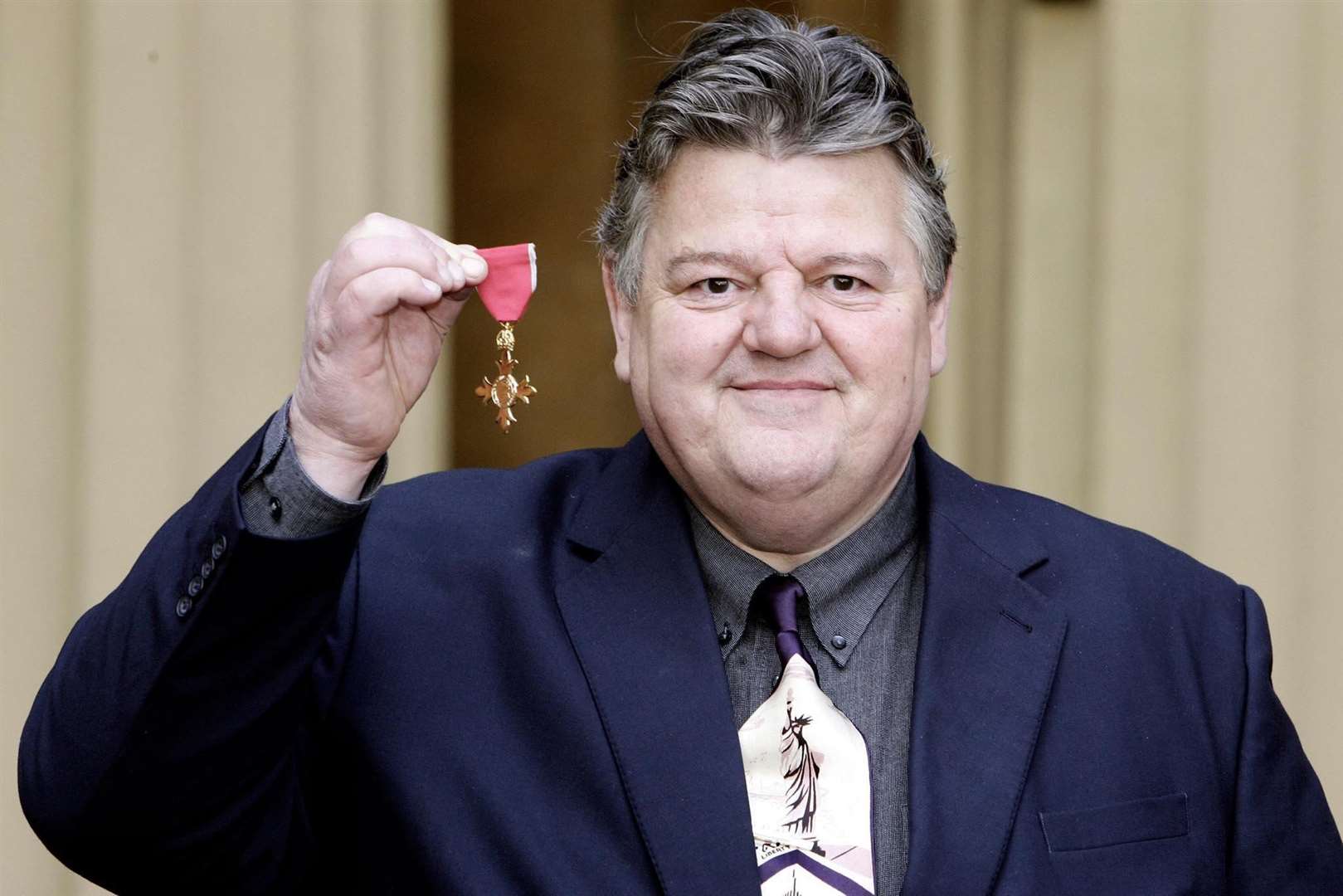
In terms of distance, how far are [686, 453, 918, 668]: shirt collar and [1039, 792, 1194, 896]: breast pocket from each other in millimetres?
347

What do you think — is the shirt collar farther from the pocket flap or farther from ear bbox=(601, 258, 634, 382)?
the pocket flap

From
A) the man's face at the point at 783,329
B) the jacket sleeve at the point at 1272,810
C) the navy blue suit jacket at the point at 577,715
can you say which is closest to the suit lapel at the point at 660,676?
the navy blue suit jacket at the point at 577,715

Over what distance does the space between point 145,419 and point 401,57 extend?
32.2 inches

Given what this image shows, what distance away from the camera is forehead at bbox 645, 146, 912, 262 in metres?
2.16

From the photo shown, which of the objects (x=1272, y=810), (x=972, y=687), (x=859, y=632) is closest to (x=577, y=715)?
(x=859, y=632)

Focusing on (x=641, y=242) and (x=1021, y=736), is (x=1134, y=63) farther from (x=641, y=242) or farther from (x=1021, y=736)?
(x=1021, y=736)

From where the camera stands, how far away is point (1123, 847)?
214 cm

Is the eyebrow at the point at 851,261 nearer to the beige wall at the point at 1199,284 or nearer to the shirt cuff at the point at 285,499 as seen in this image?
the shirt cuff at the point at 285,499

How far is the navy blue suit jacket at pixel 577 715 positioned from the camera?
1.90m

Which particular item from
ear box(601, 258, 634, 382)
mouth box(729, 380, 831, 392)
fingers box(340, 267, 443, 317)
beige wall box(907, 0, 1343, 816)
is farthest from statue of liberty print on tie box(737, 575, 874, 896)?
beige wall box(907, 0, 1343, 816)

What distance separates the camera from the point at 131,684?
1865mm

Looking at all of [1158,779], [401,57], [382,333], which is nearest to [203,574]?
[382,333]

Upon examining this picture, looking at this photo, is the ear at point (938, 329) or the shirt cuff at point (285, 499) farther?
the ear at point (938, 329)

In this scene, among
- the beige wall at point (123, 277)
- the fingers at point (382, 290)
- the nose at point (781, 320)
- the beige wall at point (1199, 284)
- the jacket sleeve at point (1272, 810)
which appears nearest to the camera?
the fingers at point (382, 290)
